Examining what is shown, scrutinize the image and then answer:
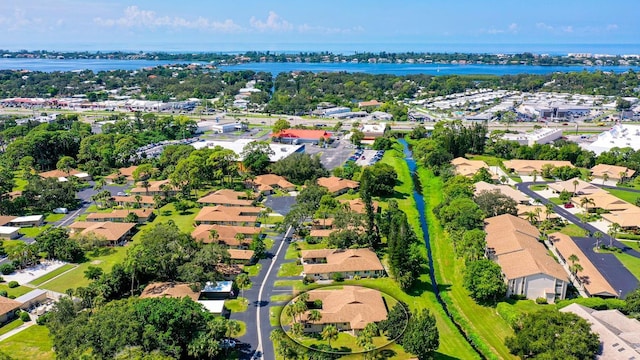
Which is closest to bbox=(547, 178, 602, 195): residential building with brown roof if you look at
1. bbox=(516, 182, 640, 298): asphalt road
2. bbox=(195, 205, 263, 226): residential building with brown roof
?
bbox=(516, 182, 640, 298): asphalt road

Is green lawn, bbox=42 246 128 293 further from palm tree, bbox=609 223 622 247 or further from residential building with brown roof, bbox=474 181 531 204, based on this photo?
palm tree, bbox=609 223 622 247

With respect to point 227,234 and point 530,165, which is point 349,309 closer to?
point 227,234

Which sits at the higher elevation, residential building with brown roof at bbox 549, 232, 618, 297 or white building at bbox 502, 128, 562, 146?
white building at bbox 502, 128, 562, 146

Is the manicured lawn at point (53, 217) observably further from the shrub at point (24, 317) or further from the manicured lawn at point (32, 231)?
the shrub at point (24, 317)

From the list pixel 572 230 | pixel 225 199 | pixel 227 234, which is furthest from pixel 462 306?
pixel 225 199

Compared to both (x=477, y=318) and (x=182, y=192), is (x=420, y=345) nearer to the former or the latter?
(x=477, y=318)

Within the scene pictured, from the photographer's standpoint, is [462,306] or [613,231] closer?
[462,306]
